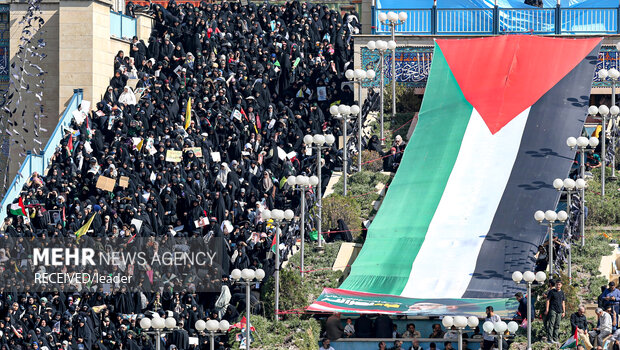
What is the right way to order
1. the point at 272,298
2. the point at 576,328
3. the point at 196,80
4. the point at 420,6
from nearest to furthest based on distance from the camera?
the point at 576,328 < the point at 272,298 < the point at 196,80 < the point at 420,6

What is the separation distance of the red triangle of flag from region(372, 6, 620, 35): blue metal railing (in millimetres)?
2915

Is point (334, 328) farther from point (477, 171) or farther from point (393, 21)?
point (393, 21)

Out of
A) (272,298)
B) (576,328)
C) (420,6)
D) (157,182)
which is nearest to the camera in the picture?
(576,328)

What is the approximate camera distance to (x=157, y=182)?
153 ft

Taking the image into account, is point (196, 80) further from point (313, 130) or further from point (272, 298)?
point (272, 298)

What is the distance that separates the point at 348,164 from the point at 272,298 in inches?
292

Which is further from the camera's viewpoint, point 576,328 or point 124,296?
point 124,296

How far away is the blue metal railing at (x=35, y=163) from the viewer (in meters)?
48.6

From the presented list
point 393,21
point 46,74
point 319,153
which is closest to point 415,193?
point 319,153

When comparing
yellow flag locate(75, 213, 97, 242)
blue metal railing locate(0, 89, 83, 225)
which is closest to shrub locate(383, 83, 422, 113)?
blue metal railing locate(0, 89, 83, 225)

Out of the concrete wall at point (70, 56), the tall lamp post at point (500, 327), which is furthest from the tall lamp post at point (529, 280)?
the concrete wall at point (70, 56)

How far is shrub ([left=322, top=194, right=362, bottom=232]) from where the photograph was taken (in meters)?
46.1

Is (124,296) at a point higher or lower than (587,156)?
lower

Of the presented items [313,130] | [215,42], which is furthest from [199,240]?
[215,42]
